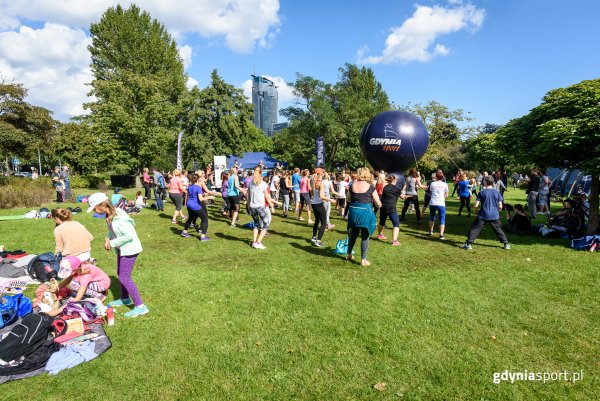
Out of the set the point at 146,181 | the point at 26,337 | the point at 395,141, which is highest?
the point at 395,141

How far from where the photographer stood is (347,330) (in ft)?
15.3

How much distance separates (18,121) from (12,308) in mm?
28720

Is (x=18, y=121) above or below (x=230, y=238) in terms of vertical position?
above

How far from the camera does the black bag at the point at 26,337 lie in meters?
3.80

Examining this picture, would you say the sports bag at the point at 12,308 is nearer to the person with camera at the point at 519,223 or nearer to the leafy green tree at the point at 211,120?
the person with camera at the point at 519,223

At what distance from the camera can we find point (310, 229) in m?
11.6

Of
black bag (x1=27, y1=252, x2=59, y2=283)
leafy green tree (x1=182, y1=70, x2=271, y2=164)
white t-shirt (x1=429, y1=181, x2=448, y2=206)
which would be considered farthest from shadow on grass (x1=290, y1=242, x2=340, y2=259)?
leafy green tree (x1=182, y1=70, x2=271, y2=164)

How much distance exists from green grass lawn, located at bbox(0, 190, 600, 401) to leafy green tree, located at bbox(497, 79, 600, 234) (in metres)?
2.50

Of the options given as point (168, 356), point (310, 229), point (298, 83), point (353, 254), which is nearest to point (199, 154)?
point (298, 83)

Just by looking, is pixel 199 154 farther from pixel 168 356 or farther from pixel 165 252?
pixel 168 356

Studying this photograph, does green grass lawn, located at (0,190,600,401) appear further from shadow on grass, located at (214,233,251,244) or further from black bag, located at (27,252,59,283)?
shadow on grass, located at (214,233,251,244)

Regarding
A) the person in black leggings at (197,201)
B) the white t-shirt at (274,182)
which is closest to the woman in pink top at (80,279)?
the person in black leggings at (197,201)

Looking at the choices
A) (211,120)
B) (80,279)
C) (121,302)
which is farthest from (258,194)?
(211,120)

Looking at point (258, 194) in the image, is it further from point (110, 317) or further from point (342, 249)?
point (110, 317)
